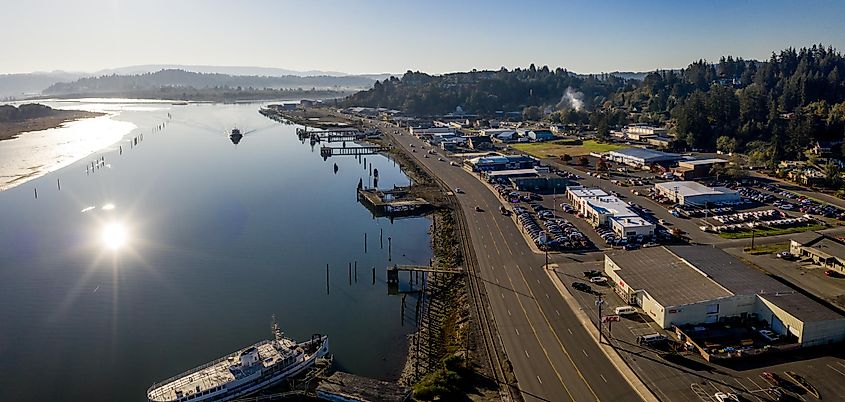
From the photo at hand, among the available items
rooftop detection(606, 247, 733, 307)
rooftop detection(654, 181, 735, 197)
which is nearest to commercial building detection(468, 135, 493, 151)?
rooftop detection(654, 181, 735, 197)

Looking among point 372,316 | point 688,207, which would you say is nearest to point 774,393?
point 372,316

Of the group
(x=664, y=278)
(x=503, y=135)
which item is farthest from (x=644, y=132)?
(x=664, y=278)

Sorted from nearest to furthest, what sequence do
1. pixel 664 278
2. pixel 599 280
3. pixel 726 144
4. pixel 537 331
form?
pixel 537 331
pixel 664 278
pixel 599 280
pixel 726 144

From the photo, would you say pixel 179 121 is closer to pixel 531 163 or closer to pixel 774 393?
pixel 531 163

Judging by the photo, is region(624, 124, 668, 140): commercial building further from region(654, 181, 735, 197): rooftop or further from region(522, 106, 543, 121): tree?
region(522, 106, 543, 121): tree

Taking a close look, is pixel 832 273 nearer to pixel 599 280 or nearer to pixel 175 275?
pixel 599 280

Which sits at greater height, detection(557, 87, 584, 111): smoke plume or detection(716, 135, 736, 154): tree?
detection(557, 87, 584, 111): smoke plume

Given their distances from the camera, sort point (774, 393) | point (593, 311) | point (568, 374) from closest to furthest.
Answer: point (774, 393), point (568, 374), point (593, 311)
